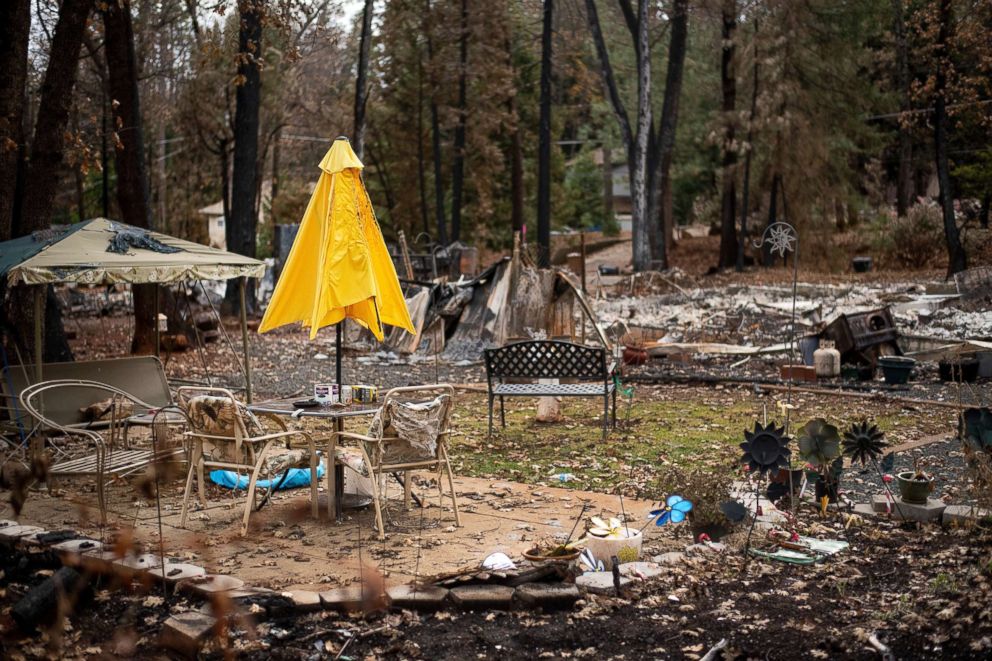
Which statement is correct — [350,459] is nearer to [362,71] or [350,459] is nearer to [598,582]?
[598,582]

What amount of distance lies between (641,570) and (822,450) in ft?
6.29

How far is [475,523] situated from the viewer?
24.9ft

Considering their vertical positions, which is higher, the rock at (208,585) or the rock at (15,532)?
the rock at (15,532)

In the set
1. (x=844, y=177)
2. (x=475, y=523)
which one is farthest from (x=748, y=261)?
(x=475, y=523)

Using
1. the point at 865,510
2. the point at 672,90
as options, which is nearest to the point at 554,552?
the point at 865,510

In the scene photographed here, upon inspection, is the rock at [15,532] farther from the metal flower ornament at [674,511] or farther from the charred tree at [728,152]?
the charred tree at [728,152]

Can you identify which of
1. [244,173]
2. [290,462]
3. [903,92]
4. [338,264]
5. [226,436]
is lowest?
[290,462]

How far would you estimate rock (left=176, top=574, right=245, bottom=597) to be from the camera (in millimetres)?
5863

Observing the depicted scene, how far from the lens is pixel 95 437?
738 cm

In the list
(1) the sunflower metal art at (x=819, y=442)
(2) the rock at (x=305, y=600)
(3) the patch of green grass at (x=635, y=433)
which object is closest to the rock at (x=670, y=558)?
(1) the sunflower metal art at (x=819, y=442)

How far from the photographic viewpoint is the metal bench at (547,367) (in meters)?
11.1

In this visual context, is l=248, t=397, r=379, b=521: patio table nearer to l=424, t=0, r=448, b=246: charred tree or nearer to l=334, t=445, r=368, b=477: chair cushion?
l=334, t=445, r=368, b=477: chair cushion

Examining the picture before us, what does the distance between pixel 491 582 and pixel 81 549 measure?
2.49 m

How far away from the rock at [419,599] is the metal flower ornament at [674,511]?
1719mm
